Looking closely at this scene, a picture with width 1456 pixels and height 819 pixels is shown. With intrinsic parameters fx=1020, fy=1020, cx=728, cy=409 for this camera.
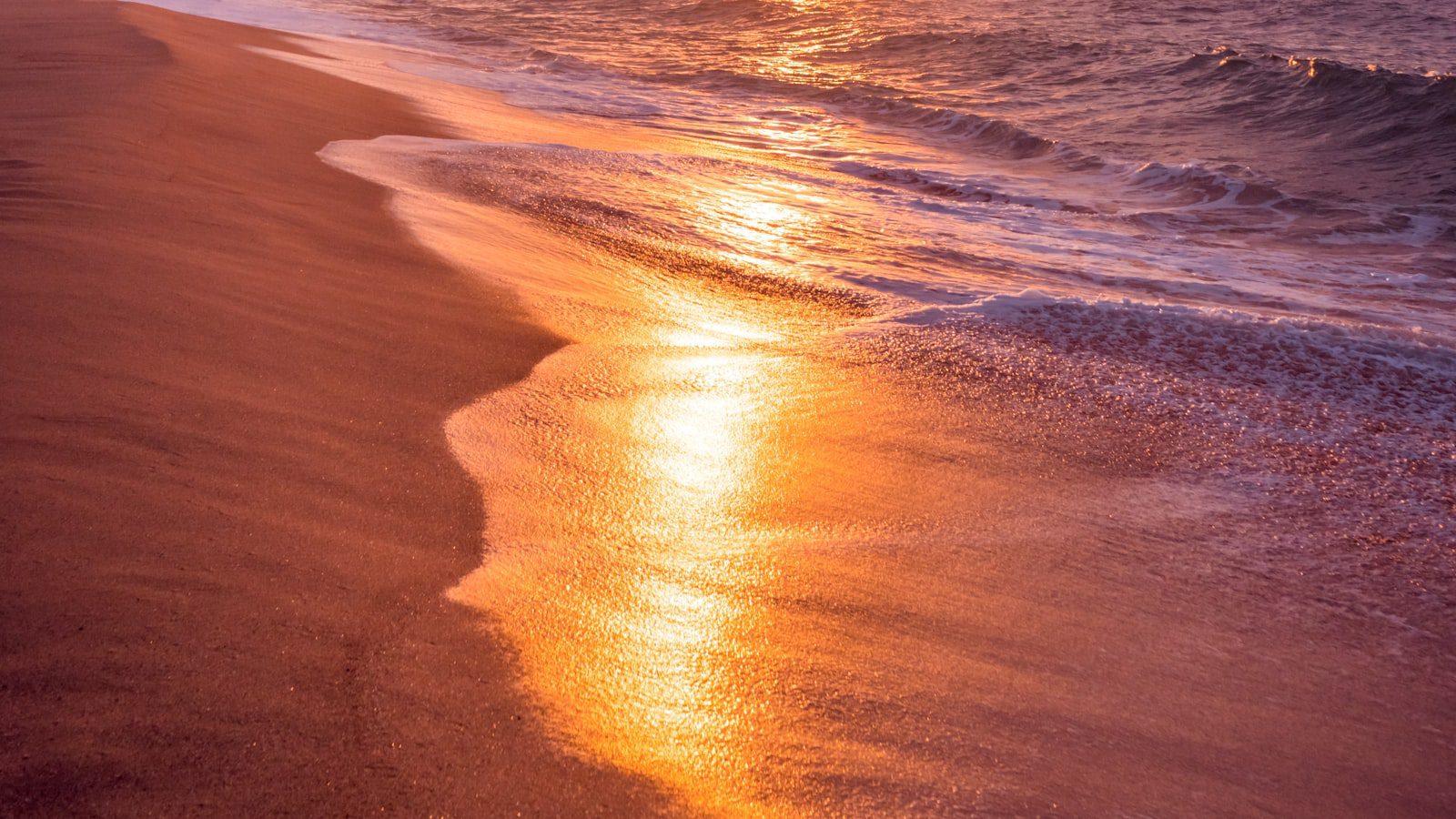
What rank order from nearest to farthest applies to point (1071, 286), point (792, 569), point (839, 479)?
1. point (792, 569)
2. point (839, 479)
3. point (1071, 286)

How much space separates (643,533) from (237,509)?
0.94 metres

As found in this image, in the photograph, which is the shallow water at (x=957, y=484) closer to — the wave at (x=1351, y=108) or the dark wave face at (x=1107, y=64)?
the wave at (x=1351, y=108)

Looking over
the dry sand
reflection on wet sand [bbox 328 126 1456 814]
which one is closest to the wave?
reflection on wet sand [bbox 328 126 1456 814]

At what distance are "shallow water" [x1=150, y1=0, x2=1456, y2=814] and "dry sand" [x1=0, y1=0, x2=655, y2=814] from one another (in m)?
0.17

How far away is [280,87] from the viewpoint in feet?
24.8

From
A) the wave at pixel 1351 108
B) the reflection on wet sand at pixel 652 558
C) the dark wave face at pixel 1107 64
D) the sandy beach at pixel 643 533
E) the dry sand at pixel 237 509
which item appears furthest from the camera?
the dark wave face at pixel 1107 64

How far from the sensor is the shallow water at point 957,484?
2031 millimetres

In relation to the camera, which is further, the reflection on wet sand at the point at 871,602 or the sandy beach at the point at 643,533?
the reflection on wet sand at the point at 871,602

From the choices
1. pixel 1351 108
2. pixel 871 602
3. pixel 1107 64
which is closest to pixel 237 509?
Result: pixel 871 602

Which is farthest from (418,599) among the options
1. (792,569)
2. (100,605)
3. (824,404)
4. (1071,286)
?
(1071,286)

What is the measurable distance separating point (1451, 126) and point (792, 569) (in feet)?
35.9

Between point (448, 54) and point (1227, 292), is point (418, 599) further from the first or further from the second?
point (448, 54)

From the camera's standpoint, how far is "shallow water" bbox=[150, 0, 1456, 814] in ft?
6.66

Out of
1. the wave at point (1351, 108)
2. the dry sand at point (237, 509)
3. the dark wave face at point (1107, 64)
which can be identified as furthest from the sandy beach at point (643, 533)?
the dark wave face at point (1107, 64)
